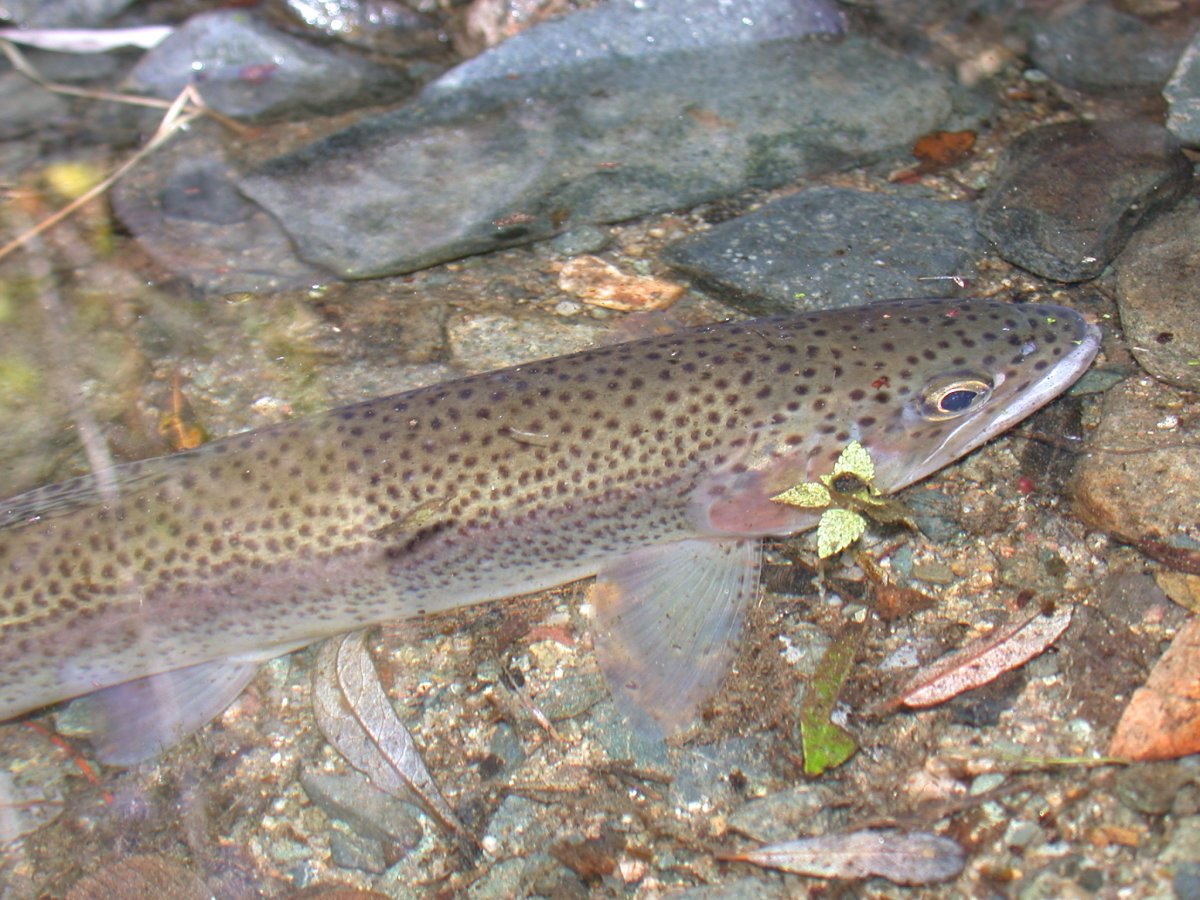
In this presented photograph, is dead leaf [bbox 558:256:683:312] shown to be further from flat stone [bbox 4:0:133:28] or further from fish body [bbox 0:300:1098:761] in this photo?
flat stone [bbox 4:0:133:28]

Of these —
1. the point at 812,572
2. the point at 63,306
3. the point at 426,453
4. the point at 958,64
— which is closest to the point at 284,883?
the point at 426,453

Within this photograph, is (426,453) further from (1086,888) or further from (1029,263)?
(1029,263)

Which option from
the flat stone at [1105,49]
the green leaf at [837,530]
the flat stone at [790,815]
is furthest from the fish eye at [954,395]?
the flat stone at [1105,49]

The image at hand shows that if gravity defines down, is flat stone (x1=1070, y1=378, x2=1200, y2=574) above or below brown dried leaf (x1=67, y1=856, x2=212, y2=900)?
above

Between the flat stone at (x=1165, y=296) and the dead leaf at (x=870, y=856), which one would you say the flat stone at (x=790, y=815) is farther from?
the flat stone at (x=1165, y=296)

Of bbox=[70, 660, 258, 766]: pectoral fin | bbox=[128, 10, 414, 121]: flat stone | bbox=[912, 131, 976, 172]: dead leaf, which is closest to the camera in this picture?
bbox=[70, 660, 258, 766]: pectoral fin

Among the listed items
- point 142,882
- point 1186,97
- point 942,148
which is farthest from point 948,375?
point 142,882

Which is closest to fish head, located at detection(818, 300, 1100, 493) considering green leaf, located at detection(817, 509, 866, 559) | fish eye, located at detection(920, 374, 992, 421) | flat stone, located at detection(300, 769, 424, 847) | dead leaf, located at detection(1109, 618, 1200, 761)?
fish eye, located at detection(920, 374, 992, 421)
